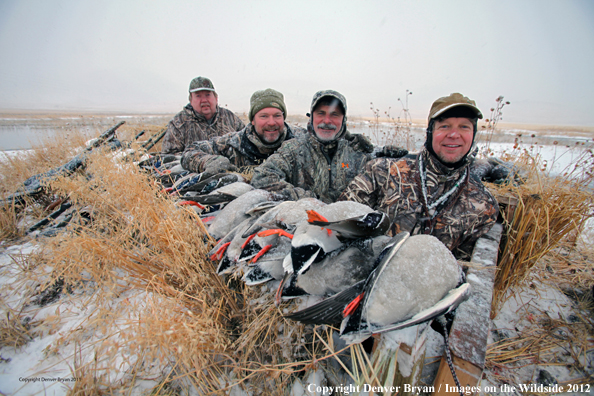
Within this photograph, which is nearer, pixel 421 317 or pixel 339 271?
pixel 421 317

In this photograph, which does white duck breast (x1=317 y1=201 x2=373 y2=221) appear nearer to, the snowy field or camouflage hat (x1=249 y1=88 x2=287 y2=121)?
the snowy field

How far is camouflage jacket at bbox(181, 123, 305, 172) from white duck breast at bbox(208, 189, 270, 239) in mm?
2070

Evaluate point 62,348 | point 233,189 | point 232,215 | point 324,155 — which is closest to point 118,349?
point 62,348

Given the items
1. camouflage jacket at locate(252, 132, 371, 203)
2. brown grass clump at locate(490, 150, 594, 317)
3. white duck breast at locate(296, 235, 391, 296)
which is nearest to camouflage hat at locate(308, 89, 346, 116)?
camouflage jacket at locate(252, 132, 371, 203)

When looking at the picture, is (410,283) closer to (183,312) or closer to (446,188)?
(183,312)

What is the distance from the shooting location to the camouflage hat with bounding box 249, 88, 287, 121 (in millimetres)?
3613

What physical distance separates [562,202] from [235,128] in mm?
6118

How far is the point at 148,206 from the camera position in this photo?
157 cm

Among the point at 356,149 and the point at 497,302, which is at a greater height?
the point at 356,149

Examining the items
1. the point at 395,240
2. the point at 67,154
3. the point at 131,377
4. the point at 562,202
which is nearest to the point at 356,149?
the point at 562,202

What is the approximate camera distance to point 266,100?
3631 millimetres

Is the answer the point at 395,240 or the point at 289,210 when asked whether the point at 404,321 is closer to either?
the point at 395,240

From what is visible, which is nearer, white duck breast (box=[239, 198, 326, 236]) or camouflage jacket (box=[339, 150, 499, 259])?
white duck breast (box=[239, 198, 326, 236])

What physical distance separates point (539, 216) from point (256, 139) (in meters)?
3.39
